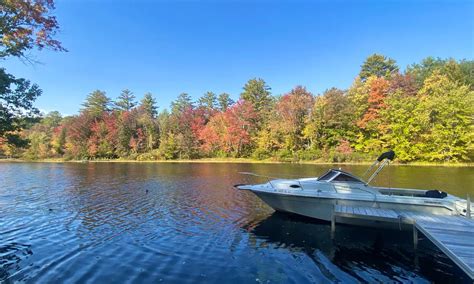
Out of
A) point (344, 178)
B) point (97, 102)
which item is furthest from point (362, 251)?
point (97, 102)

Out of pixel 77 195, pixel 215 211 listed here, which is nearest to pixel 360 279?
pixel 215 211

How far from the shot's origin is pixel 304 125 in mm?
51125

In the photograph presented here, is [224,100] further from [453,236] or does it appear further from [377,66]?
[453,236]

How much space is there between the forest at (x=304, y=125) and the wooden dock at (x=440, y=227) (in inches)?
1065

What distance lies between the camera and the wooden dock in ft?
19.4

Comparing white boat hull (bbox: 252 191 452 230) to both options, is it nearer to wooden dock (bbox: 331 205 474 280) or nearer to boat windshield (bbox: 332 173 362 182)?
wooden dock (bbox: 331 205 474 280)

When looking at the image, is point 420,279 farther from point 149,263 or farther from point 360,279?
point 149,263

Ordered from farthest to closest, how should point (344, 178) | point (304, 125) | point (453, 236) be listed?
point (304, 125)
point (344, 178)
point (453, 236)

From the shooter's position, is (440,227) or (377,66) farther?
(377,66)

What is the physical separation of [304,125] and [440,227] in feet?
145

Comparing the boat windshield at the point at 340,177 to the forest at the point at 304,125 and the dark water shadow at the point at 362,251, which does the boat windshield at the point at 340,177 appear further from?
the forest at the point at 304,125

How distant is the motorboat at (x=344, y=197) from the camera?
389 inches

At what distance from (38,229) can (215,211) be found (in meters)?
7.04

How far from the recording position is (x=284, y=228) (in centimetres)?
1073
